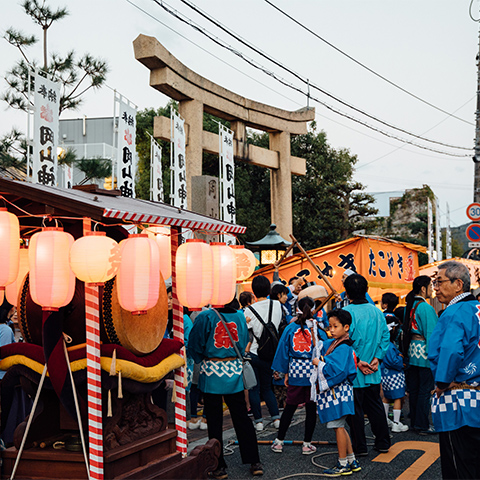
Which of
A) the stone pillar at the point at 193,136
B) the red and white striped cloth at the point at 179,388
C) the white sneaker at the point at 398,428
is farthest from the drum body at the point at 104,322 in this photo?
the stone pillar at the point at 193,136

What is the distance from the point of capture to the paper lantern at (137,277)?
468 cm

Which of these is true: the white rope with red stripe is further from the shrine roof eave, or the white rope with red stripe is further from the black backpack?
the black backpack

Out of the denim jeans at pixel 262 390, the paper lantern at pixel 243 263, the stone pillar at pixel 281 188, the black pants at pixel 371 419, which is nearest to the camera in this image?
the black pants at pixel 371 419

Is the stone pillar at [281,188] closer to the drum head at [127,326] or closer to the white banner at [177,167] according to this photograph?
the white banner at [177,167]

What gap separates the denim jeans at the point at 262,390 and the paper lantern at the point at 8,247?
15.2ft

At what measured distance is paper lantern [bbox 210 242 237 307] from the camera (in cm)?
601

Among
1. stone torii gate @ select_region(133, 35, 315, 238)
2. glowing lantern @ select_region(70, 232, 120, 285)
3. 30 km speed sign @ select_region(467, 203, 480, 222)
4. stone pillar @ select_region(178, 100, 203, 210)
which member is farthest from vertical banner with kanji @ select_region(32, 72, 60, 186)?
30 km speed sign @ select_region(467, 203, 480, 222)

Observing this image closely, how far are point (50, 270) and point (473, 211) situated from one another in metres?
15.2

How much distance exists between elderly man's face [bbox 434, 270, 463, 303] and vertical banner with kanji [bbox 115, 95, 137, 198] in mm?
9489

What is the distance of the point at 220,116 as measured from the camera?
1950 cm

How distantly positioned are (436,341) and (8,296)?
14.4ft

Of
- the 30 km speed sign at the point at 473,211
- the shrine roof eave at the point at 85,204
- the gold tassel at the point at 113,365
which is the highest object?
the 30 km speed sign at the point at 473,211

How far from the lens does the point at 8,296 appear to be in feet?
19.5

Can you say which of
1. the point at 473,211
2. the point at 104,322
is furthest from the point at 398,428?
the point at 473,211
